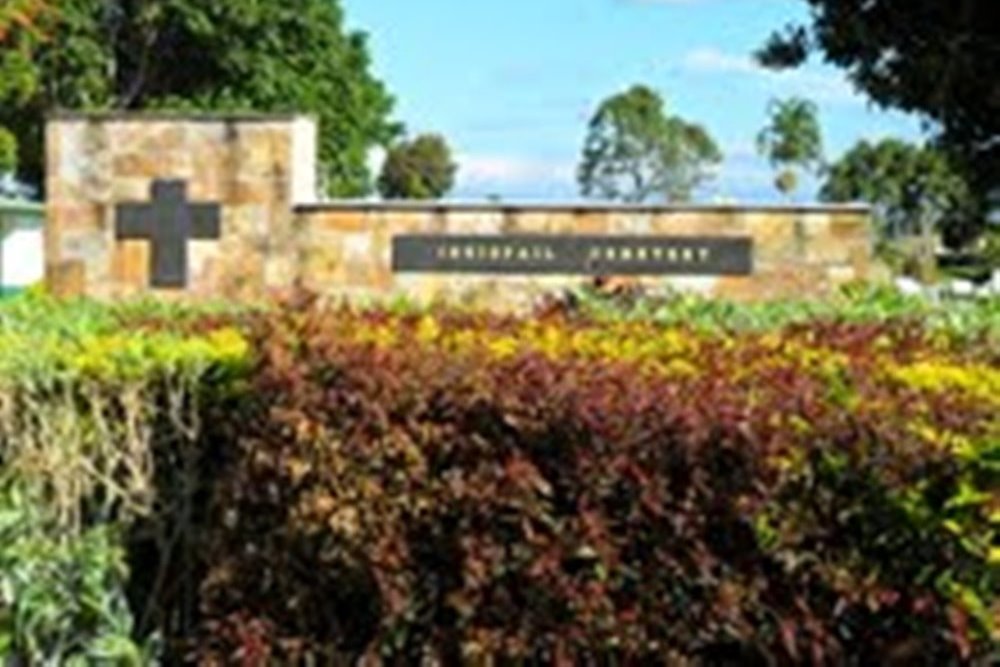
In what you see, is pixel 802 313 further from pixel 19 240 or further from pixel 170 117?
pixel 19 240

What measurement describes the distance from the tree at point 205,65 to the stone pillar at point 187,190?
26.0 m

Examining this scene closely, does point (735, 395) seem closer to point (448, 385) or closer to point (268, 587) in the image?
point (448, 385)

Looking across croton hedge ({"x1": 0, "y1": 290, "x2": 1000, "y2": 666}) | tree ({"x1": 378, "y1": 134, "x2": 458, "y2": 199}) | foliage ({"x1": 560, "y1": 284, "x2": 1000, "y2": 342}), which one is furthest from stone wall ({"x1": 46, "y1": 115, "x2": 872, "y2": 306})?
tree ({"x1": 378, "y1": 134, "x2": 458, "y2": 199})

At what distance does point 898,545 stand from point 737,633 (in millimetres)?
426

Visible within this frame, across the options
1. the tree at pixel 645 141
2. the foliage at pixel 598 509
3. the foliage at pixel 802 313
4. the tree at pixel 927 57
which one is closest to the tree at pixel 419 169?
the tree at pixel 645 141

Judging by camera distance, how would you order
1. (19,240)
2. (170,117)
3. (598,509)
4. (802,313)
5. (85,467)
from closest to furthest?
(598,509) → (85,467) → (802,313) → (170,117) → (19,240)

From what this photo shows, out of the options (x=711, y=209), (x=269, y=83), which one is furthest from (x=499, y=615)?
Result: (x=269, y=83)

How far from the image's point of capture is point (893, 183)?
71.2 m

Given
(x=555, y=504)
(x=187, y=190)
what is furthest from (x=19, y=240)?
(x=555, y=504)

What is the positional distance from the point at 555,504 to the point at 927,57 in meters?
12.1

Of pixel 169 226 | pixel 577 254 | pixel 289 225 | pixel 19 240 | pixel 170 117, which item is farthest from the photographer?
pixel 19 240

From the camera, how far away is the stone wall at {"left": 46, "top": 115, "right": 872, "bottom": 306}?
1622 cm

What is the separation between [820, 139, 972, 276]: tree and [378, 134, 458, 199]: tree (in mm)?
12719

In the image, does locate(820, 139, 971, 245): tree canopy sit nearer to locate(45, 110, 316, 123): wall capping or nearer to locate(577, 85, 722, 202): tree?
locate(577, 85, 722, 202): tree
